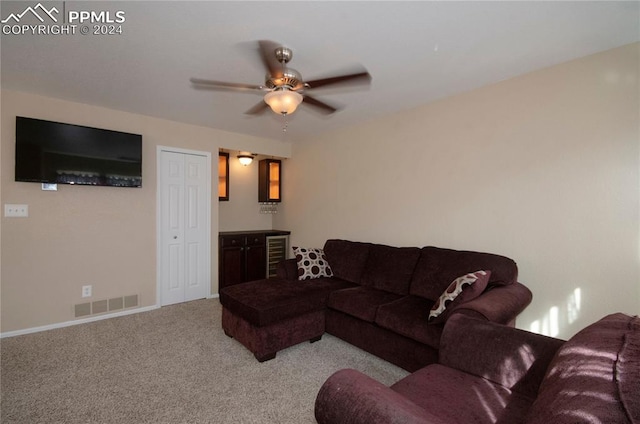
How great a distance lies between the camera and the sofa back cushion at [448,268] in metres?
2.47


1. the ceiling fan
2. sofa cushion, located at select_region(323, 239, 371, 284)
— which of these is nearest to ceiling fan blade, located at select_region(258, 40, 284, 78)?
the ceiling fan

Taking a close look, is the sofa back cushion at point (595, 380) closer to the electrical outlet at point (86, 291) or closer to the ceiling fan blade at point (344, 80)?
the ceiling fan blade at point (344, 80)

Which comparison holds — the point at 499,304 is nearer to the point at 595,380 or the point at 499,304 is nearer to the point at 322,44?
the point at 595,380

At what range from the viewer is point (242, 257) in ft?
15.6

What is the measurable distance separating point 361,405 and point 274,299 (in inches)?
71.2

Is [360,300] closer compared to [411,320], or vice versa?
[411,320]

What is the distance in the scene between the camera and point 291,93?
81.4 inches

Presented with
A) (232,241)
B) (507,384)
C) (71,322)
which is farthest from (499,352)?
(71,322)

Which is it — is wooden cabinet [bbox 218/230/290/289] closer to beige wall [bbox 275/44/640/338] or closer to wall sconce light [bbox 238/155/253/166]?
→ wall sconce light [bbox 238/155/253/166]

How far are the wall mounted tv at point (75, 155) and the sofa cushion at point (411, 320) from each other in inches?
132

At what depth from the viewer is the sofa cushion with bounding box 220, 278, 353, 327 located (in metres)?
2.56

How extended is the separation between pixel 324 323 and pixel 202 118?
Result: 3.03 m

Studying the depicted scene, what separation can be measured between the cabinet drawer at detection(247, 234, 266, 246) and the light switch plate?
2.64m

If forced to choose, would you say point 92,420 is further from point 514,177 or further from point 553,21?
point 553,21
